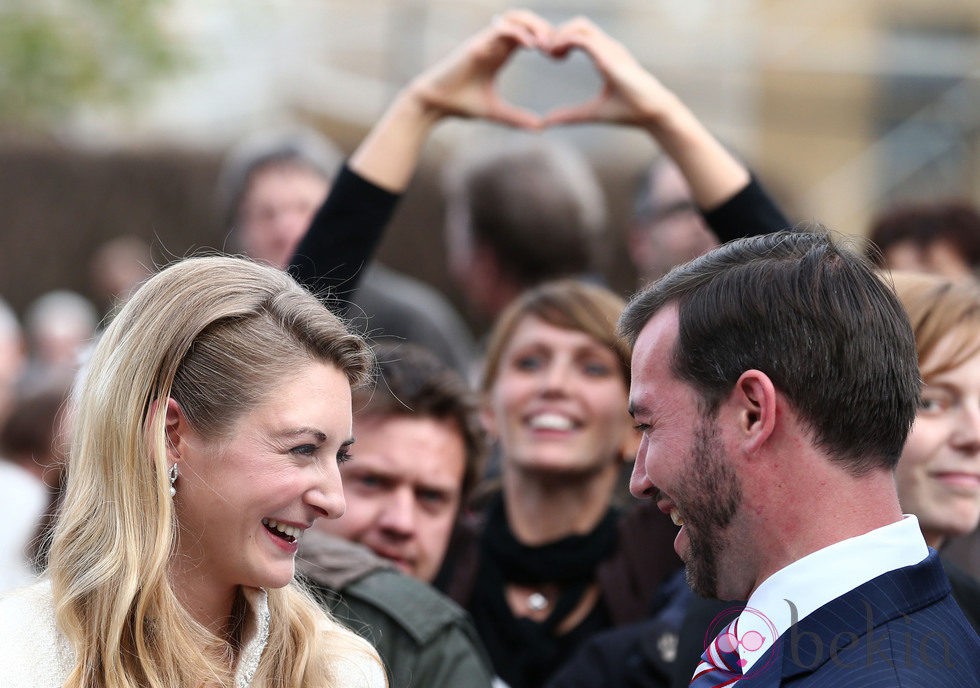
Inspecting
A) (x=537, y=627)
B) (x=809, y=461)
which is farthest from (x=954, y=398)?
(x=537, y=627)

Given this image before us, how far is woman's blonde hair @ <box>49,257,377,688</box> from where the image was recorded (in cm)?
237

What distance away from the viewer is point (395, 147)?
3.44 metres

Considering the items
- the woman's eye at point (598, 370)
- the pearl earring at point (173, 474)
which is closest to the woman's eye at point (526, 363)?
the woman's eye at point (598, 370)

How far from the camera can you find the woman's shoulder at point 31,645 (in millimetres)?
2326

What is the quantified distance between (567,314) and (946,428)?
131 cm

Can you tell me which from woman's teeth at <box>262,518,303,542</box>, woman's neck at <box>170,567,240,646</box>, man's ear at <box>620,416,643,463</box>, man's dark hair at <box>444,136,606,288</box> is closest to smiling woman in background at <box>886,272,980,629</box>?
man's ear at <box>620,416,643,463</box>

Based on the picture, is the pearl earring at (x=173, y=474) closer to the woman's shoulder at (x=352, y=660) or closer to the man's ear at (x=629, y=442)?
the woman's shoulder at (x=352, y=660)

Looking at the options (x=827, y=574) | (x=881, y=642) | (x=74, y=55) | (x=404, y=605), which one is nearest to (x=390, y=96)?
(x=74, y=55)

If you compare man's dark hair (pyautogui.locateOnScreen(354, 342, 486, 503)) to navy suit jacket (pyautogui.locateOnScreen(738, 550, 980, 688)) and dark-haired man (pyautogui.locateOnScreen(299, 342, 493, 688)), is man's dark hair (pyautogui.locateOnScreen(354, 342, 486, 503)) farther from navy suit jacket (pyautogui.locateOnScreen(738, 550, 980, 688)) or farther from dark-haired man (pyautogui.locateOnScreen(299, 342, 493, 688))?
navy suit jacket (pyautogui.locateOnScreen(738, 550, 980, 688))

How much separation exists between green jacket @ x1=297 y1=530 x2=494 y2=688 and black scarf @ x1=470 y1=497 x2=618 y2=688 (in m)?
0.60

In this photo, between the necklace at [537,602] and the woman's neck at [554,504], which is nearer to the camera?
the necklace at [537,602]

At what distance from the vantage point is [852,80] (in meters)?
14.8

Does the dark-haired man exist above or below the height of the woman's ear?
below

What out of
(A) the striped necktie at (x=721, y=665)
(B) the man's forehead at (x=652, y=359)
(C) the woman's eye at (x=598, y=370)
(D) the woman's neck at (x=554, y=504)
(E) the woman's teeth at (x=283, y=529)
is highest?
(B) the man's forehead at (x=652, y=359)
